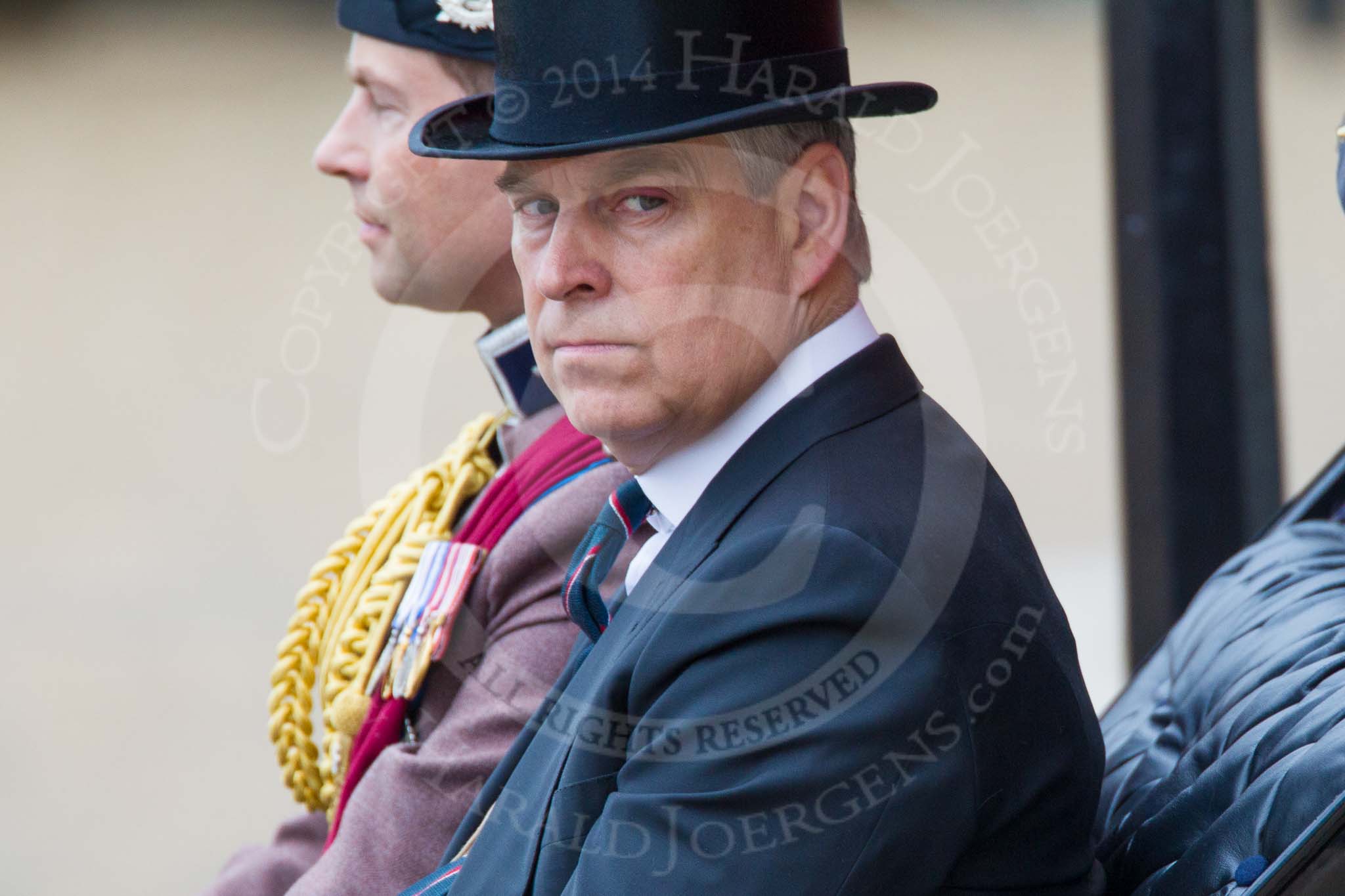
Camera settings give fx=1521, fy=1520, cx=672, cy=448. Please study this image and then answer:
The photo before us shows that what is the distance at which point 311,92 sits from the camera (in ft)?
20.6

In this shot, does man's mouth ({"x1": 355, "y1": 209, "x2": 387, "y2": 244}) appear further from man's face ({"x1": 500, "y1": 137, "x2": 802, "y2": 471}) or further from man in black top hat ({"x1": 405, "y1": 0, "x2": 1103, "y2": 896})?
man's face ({"x1": 500, "y1": 137, "x2": 802, "y2": 471})

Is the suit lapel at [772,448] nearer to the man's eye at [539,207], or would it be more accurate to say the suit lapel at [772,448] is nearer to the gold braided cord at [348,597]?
the man's eye at [539,207]

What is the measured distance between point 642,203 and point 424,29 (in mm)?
642

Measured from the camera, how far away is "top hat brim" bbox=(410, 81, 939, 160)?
1134mm

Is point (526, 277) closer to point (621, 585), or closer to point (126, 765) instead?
point (621, 585)

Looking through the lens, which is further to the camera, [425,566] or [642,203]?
[425,566]

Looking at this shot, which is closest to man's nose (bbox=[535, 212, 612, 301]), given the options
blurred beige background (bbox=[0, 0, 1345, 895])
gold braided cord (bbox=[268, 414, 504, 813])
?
gold braided cord (bbox=[268, 414, 504, 813])

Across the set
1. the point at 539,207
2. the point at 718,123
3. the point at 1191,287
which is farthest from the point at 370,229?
the point at 1191,287

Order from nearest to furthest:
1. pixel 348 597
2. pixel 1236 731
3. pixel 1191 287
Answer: pixel 1236 731 < pixel 348 597 < pixel 1191 287

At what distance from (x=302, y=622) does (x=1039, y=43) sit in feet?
16.4

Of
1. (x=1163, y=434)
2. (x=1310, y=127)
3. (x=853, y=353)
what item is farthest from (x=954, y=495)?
(x=1310, y=127)

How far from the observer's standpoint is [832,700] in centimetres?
96

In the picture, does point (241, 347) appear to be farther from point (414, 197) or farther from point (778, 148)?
point (778, 148)

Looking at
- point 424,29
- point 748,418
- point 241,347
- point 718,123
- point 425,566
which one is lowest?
point 241,347
